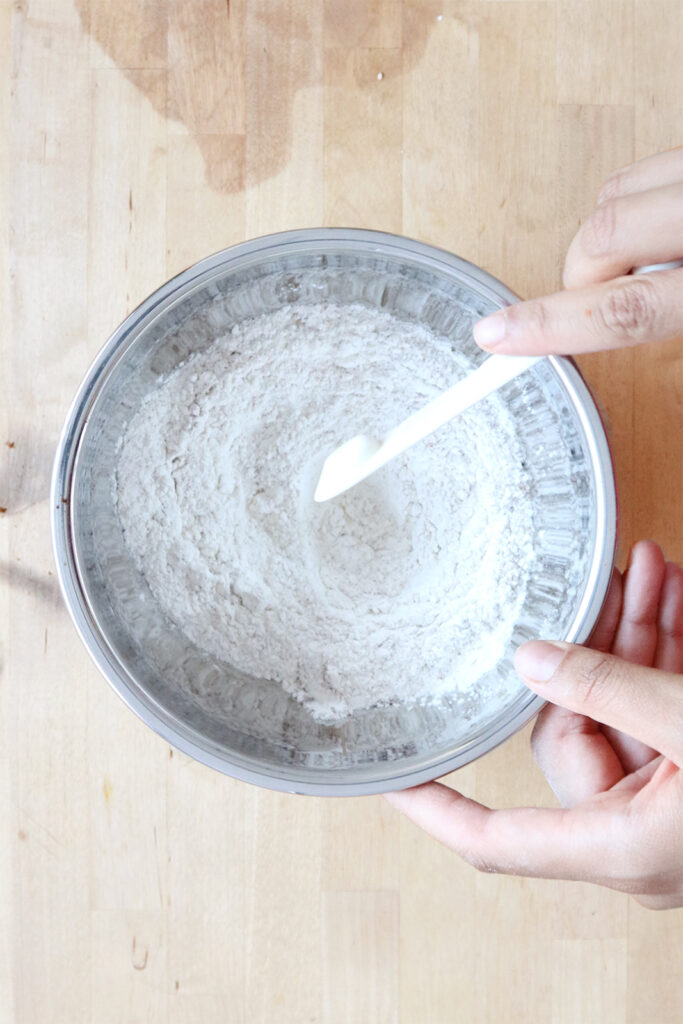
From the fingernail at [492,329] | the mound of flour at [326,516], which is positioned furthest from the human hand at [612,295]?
the mound of flour at [326,516]

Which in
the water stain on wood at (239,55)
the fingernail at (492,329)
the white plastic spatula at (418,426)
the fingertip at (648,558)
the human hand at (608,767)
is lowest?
the human hand at (608,767)

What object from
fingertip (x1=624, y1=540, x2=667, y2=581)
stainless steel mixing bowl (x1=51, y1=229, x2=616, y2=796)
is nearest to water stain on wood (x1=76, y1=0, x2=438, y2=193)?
stainless steel mixing bowl (x1=51, y1=229, x2=616, y2=796)

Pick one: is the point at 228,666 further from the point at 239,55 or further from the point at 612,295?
the point at 239,55

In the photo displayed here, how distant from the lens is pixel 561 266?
2.15 feet

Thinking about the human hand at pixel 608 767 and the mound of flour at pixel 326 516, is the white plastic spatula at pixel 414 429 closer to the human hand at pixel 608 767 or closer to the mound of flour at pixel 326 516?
the mound of flour at pixel 326 516

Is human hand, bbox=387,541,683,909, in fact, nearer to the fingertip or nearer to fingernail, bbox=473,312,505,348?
the fingertip

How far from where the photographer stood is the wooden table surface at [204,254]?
643 millimetres

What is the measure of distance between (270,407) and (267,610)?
0.54 feet

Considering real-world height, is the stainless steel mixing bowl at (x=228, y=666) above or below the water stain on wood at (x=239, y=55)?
below

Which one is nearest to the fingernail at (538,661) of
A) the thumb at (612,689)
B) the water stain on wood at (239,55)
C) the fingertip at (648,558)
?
the thumb at (612,689)

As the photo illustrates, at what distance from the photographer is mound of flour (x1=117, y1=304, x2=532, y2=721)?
0.63m

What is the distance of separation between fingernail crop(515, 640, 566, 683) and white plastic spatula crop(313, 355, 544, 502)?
0.16 m

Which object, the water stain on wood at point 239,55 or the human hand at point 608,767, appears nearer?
the human hand at point 608,767

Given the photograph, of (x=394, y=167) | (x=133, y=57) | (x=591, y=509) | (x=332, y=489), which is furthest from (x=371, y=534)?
(x=133, y=57)
